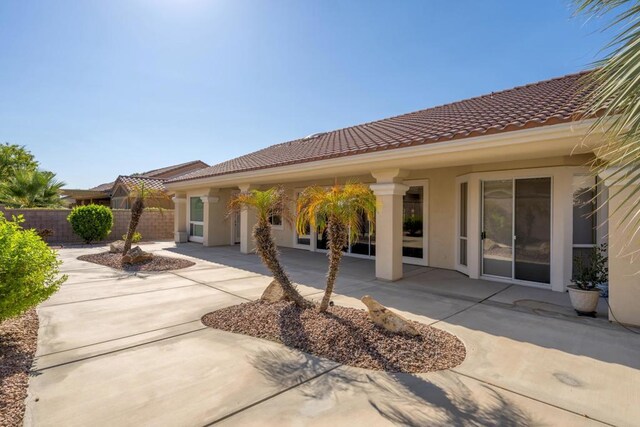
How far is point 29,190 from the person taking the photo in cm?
1956

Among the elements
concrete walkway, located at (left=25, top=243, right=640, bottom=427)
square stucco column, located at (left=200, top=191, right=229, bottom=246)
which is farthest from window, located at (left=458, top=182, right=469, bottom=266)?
square stucco column, located at (left=200, top=191, right=229, bottom=246)

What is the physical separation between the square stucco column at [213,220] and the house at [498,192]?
17.2 feet

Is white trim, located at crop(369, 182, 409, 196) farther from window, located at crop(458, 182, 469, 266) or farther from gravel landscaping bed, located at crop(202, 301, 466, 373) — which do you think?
gravel landscaping bed, located at crop(202, 301, 466, 373)

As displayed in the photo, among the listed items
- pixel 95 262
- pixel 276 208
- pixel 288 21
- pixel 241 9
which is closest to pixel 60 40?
pixel 241 9

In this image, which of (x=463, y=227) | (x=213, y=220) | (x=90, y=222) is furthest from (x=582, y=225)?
(x=90, y=222)

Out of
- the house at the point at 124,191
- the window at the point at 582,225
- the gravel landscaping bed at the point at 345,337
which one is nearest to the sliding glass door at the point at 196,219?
the house at the point at 124,191

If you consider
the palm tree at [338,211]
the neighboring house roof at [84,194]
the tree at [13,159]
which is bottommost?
the palm tree at [338,211]

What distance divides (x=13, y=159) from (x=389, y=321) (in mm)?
39755

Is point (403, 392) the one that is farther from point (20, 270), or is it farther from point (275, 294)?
point (20, 270)

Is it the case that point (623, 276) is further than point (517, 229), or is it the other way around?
point (517, 229)

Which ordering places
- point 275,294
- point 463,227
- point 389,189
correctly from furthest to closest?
1. point 463,227
2. point 389,189
3. point 275,294

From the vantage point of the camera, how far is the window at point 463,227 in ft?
32.8

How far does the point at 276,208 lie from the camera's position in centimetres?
636

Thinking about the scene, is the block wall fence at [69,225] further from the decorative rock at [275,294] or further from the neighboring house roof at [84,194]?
A: the neighboring house roof at [84,194]
